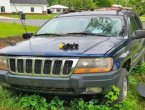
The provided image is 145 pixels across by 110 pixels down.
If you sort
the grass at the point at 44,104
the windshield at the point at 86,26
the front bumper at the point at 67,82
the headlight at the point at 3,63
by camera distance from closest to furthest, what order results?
the front bumper at the point at 67,82, the grass at the point at 44,104, the headlight at the point at 3,63, the windshield at the point at 86,26

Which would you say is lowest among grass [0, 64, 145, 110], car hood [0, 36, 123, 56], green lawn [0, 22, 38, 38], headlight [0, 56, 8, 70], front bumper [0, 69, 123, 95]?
green lawn [0, 22, 38, 38]

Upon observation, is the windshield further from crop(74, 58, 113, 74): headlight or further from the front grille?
the front grille

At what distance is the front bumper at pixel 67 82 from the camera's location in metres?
5.02

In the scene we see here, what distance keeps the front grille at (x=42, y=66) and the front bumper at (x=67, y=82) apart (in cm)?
9

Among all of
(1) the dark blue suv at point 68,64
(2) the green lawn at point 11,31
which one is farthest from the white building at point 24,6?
(1) the dark blue suv at point 68,64

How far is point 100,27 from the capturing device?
6582mm

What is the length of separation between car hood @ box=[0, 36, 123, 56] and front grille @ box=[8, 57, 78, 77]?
9cm

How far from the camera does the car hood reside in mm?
5185

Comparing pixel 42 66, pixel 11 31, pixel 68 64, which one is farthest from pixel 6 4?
pixel 68 64

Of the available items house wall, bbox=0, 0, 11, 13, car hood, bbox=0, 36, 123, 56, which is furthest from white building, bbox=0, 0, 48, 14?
car hood, bbox=0, 36, 123, 56

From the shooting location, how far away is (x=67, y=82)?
16.4 feet

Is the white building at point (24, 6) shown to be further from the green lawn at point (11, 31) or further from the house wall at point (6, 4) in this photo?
the green lawn at point (11, 31)

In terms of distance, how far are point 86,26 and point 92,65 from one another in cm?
176

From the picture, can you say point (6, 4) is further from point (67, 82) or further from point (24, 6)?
point (67, 82)
